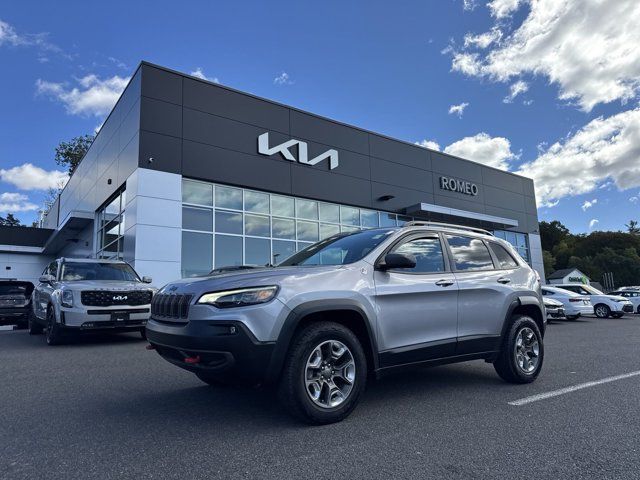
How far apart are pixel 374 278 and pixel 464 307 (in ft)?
4.03

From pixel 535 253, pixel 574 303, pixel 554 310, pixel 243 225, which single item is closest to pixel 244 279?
pixel 243 225

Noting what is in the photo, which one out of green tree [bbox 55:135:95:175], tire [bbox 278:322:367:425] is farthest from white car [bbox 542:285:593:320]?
green tree [bbox 55:135:95:175]

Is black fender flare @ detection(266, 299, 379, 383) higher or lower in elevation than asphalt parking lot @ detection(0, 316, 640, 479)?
higher

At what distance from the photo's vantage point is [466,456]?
2.92m

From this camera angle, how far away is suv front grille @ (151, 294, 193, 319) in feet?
11.9

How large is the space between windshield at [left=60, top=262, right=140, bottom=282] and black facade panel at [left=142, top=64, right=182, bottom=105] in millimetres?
7576

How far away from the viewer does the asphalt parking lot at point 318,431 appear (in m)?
2.76

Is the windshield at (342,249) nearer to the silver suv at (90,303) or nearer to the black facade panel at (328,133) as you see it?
the silver suv at (90,303)

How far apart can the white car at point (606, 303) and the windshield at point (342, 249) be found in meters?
18.6

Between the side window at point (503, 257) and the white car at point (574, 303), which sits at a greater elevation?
the side window at point (503, 257)

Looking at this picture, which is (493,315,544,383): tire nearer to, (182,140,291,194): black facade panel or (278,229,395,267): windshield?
(278,229,395,267): windshield

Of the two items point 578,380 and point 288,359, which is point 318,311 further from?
point 578,380

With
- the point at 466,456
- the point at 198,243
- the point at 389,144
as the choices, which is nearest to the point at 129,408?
the point at 466,456

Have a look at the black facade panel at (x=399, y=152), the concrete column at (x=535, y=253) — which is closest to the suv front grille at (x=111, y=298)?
the black facade panel at (x=399, y=152)
